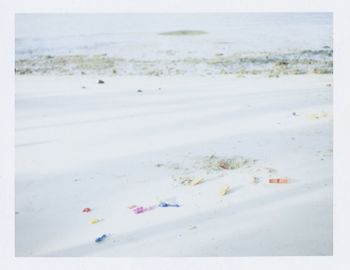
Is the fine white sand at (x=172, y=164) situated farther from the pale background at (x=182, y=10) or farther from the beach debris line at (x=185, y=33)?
the beach debris line at (x=185, y=33)

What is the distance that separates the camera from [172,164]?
225 cm

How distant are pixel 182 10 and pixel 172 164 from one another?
0.88m

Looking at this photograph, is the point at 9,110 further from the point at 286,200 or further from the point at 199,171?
the point at 286,200

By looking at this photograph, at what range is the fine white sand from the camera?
6.70ft

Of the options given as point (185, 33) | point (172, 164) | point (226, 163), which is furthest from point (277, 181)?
point (185, 33)

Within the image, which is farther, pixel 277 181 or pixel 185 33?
pixel 185 33

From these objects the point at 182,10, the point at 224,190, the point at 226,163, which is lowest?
the point at 224,190

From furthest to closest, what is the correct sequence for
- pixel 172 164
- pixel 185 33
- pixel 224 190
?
pixel 185 33, pixel 172 164, pixel 224 190

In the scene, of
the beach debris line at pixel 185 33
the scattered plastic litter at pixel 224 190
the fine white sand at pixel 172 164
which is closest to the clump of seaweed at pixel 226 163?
the fine white sand at pixel 172 164

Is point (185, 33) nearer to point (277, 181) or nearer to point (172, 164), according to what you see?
point (172, 164)

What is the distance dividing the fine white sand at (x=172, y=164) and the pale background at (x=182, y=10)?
5 cm

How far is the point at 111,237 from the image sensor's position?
2.03 meters

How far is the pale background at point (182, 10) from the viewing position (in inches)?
80.6
